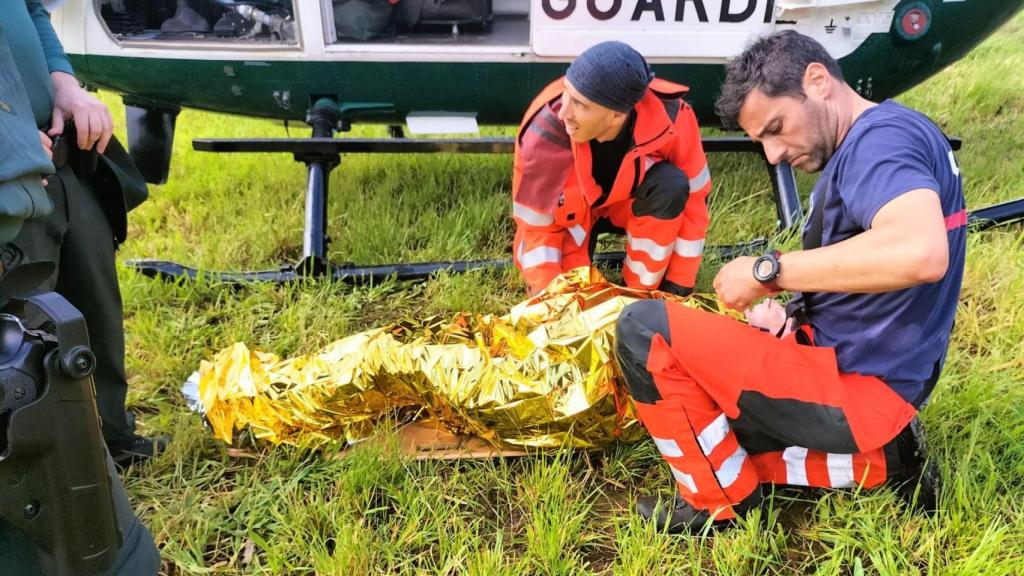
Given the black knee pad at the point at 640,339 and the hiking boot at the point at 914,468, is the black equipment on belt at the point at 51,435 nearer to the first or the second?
the black knee pad at the point at 640,339

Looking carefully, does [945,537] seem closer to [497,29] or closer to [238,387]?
[238,387]

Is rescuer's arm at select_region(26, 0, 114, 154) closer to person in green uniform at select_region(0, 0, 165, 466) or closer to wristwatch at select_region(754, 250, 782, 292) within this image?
person in green uniform at select_region(0, 0, 165, 466)

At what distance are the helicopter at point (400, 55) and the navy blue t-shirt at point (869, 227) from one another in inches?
67.1

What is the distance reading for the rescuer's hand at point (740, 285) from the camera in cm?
180

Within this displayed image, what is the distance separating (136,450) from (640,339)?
1727 millimetres

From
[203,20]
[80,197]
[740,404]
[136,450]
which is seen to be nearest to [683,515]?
[740,404]

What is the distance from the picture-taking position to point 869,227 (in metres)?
1.54

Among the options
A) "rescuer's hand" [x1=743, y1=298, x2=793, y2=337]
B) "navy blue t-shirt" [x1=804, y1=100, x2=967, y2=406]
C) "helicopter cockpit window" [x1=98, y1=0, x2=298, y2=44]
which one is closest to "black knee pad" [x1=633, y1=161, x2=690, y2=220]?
"rescuer's hand" [x1=743, y1=298, x2=793, y2=337]

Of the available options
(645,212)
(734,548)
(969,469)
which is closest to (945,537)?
(969,469)

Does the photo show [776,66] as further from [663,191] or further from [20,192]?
[20,192]

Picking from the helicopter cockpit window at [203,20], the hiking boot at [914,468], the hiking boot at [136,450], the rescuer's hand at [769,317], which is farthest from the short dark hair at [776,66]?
the helicopter cockpit window at [203,20]

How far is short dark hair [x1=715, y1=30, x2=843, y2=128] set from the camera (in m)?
1.71

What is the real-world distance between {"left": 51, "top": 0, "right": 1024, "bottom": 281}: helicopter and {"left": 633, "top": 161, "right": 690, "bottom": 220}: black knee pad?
0.80 m

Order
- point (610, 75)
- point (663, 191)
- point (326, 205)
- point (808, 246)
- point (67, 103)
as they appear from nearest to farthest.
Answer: point (67, 103) < point (808, 246) < point (610, 75) < point (663, 191) < point (326, 205)
